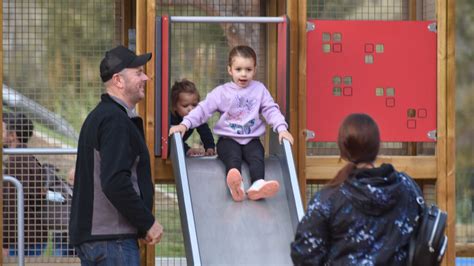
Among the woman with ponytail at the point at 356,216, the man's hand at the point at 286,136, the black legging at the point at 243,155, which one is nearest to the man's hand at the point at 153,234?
the woman with ponytail at the point at 356,216

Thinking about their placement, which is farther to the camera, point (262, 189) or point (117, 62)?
point (262, 189)

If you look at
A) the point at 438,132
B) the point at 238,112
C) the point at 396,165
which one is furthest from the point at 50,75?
the point at 438,132

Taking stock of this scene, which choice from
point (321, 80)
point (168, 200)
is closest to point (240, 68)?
point (321, 80)

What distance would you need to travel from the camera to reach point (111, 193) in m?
5.30

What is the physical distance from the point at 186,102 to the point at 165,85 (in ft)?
1.73

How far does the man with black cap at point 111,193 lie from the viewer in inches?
209

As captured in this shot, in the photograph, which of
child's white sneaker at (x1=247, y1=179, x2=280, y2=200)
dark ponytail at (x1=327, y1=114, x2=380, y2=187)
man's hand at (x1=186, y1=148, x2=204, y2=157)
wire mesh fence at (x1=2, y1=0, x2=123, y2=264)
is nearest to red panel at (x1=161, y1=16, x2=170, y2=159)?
man's hand at (x1=186, y1=148, x2=204, y2=157)

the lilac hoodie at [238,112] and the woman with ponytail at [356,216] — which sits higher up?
the lilac hoodie at [238,112]

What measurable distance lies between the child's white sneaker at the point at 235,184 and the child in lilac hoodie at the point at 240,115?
0.47 feet

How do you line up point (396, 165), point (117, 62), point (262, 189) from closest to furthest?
point (117, 62) < point (262, 189) < point (396, 165)

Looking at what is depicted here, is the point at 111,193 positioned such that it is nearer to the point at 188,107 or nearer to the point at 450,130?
the point at 188,107

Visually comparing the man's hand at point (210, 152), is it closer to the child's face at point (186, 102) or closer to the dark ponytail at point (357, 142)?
the child's face at point (186, 102)

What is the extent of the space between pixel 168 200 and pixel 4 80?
1.46 meters

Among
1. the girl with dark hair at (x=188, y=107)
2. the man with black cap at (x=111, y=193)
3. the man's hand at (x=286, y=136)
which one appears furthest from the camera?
the girl with dark hair at (x=188, y=107)
